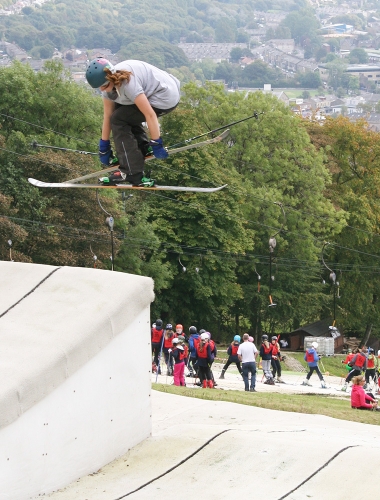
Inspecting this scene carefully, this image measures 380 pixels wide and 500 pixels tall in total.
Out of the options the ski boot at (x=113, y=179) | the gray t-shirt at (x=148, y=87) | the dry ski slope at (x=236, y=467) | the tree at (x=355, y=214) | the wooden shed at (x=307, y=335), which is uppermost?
the gray t-shirt at (x=148, y=87)

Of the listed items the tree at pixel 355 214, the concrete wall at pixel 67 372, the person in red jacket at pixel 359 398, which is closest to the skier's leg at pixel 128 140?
the concrete wall at pixel 67 372

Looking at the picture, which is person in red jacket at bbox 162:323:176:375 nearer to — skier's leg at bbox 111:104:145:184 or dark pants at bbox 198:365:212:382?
dark pants at bbox 198:365:212:382

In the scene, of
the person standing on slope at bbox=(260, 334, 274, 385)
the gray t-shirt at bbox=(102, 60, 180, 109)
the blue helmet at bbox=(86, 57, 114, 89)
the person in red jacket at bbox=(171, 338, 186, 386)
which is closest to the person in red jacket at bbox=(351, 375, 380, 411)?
the person in red jacket at bbox=(171, 338, 186, 386)

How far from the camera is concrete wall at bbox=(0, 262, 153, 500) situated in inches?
346

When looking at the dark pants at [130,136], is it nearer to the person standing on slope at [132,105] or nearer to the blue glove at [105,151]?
the person standing on slope at [132,105]

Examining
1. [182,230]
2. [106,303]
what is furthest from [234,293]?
[106,303]

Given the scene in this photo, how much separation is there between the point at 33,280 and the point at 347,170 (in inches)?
1870

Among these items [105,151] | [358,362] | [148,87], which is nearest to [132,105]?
[148,87]

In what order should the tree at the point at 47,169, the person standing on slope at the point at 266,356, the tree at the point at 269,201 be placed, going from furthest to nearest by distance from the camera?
1. the tree at the point at 269,201
2. the tree at the point at 47,169
3. the person standing on slope at the point at 266,356

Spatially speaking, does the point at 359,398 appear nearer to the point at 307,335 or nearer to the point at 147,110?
the point at 147,110

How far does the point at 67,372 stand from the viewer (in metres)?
9.31

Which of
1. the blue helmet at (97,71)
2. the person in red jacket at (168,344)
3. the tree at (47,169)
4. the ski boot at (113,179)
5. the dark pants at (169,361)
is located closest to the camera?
the blue helmet at (97,71)

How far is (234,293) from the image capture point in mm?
46438

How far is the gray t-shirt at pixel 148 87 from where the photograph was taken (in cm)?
1105
